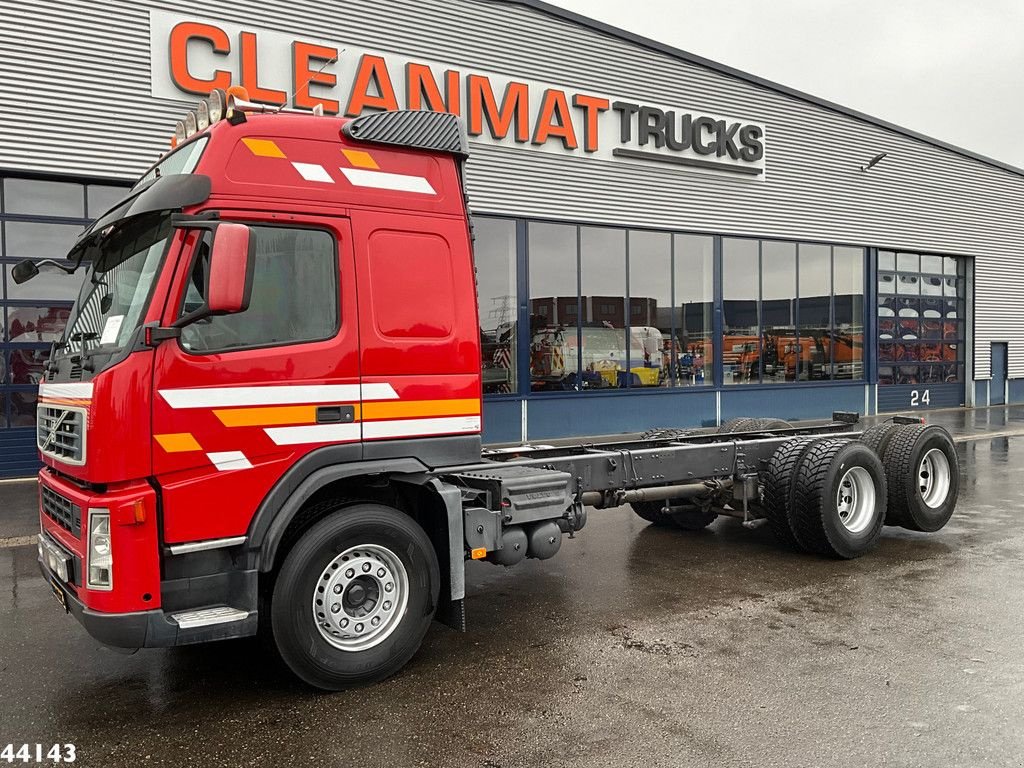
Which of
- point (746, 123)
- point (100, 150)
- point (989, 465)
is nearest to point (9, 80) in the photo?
point (100, 150)

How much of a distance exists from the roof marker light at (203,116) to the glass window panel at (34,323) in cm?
895

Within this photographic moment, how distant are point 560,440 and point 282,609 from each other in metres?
11.9

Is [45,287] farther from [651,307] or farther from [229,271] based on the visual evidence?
[651,307]

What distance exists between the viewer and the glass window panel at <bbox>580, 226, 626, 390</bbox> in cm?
1630

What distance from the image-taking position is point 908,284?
74.3ft

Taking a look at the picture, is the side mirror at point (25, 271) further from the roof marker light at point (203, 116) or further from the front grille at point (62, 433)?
the roof marker light at point (203, 116)

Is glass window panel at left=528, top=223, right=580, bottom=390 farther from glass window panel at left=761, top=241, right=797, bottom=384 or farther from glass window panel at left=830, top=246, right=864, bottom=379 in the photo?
glass window panel at left=830, top=246, right=864, bottom=379

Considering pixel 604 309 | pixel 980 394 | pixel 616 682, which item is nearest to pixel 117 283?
pixel 616 682

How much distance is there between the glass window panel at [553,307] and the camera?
15.7 metres

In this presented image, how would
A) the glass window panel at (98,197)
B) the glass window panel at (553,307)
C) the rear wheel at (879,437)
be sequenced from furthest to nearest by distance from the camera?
the glass window panel at (553,307), the glass window panel at (98,197), the rear wheel at (879,437)

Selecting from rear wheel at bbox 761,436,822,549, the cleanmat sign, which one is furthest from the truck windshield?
the cleanmat sign

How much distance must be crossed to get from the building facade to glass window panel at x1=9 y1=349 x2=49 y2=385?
33mm

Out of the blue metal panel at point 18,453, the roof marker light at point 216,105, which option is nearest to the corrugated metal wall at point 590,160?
the blue metal panel at point 18,453

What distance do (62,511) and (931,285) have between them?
24.5 metres
